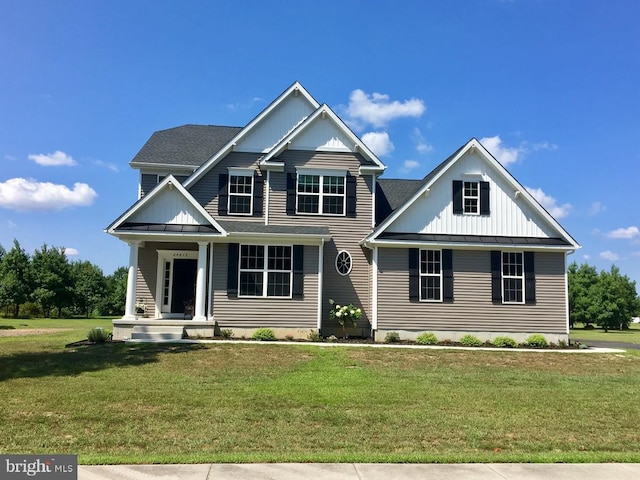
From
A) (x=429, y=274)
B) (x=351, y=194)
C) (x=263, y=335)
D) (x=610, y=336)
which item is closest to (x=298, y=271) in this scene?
(x=263, y=335)

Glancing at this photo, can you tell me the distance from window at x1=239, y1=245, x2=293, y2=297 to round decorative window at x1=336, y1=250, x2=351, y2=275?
86.4 inches

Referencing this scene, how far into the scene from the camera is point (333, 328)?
60.4 ft

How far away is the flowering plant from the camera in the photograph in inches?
693

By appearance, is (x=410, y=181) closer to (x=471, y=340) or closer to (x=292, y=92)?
(x=292, y=92)

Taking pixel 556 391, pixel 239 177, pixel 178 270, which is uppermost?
pixel 239 177

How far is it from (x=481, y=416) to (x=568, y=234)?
41.9 feet

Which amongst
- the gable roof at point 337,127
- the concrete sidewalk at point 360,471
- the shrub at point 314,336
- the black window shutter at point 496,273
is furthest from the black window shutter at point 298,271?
the concrete sidewalk at point 360,471

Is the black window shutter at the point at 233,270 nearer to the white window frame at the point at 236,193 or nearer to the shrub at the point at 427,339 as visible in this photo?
the white window frame at the point at 236,193

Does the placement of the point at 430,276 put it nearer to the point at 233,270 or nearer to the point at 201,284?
the point at 233,270

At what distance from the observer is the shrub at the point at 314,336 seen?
1669cm

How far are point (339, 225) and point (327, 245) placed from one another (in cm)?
94

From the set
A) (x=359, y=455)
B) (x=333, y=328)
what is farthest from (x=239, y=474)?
(x=333, y=328)

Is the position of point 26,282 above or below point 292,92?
below

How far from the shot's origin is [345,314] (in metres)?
17.6
